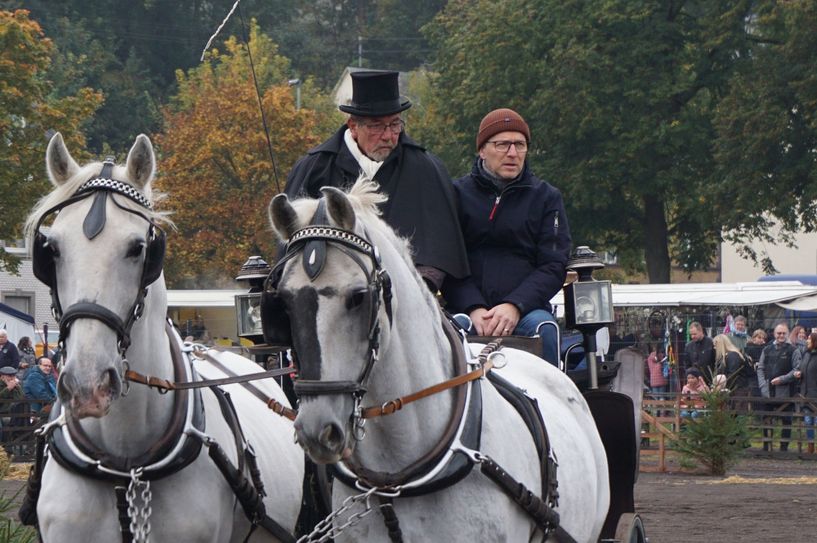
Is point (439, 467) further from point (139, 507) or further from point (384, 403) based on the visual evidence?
point (139, 507)

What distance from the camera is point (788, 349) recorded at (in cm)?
2483

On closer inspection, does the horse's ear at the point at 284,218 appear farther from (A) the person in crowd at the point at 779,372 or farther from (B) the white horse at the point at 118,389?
(A) the person in crowd at the point at 779,372

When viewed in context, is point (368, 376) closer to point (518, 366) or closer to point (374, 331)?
point (374, 331)

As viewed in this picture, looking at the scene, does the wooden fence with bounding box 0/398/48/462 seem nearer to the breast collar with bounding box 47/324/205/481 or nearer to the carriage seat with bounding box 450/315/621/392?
the carriage seat with bounding box 450/315/621/392

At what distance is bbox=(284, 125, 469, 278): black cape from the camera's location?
725 cm

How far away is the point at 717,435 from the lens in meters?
21.7

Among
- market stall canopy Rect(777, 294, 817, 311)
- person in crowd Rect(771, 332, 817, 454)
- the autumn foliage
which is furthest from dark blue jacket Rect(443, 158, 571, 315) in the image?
the autumn foliage

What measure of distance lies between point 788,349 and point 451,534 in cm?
1997

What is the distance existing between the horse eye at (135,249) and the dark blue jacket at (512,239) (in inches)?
87.1

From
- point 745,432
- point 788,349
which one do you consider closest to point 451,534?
point 745,432

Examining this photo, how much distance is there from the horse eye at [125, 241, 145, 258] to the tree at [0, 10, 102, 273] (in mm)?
24979

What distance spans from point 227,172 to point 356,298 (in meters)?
45.0

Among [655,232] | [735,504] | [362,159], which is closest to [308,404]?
[362,159]

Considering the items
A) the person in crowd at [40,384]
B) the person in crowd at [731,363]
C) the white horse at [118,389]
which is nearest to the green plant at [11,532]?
the white horse at [118,389]
